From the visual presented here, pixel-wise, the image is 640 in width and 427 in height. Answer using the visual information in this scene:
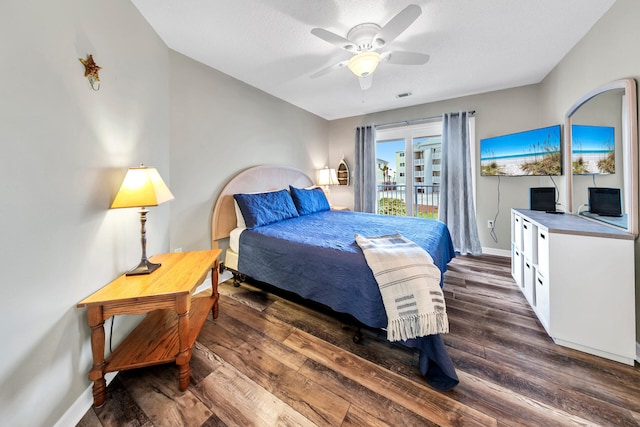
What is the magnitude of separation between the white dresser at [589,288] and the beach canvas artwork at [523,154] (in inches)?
45.9

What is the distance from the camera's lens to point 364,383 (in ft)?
4.42

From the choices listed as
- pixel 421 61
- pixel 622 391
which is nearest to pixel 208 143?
pixel 421 61

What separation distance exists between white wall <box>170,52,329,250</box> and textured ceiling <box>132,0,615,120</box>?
0.20 meters

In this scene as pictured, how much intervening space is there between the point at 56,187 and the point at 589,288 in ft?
10.6

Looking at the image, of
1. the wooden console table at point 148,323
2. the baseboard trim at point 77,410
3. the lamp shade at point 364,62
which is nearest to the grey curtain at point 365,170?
the lamp shade at point 364,62

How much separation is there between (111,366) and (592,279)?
3.07 meters

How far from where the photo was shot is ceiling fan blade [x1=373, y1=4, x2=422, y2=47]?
1416 mm

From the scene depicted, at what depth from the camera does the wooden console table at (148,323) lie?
3.92ft

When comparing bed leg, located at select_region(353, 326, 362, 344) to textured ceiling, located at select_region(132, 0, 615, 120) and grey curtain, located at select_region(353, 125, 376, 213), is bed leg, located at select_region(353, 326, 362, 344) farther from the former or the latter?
grey curtain, located at select_region(353, 125, 376, 213)

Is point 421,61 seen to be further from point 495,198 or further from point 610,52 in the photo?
point 495,198

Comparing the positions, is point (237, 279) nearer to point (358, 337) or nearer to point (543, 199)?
point (358, 337)

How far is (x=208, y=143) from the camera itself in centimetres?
260

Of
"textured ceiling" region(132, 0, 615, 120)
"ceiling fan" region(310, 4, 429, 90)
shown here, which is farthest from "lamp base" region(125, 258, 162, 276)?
"ceiling fan" region(310, 4, 429, 90)

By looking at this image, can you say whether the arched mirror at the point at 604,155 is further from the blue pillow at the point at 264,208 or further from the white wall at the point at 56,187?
the white wall at the point at 56,187
